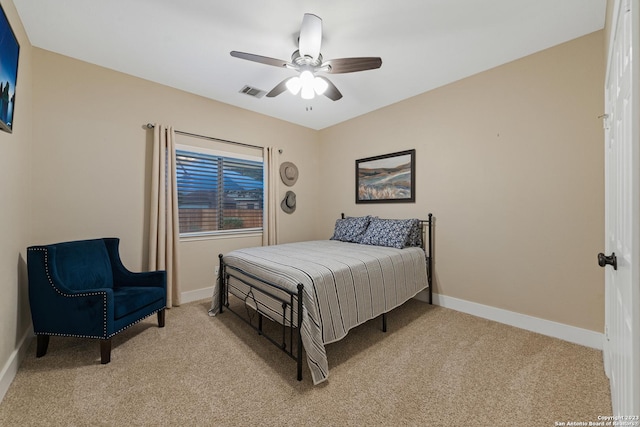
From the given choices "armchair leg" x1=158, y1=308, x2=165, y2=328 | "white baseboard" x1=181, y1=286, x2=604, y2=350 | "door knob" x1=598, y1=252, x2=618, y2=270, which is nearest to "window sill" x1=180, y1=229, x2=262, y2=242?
"white baseboard" x1=181, y1=286, x2=604, y2=350

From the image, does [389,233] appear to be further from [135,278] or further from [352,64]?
[135,278]

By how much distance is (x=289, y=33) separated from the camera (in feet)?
7.30

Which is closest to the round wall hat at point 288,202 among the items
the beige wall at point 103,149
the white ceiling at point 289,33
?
the beige wall at point 103,149

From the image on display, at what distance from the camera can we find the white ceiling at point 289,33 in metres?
1.96

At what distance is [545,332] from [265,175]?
3.77 m

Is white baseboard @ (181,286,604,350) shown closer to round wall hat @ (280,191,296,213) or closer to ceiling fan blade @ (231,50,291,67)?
round wall hat @ (280,191,296,213)

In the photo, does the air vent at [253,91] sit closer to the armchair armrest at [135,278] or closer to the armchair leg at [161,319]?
the armchair armrest at [135,278]

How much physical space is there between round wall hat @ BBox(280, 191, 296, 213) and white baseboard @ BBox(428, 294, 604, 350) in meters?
2.49

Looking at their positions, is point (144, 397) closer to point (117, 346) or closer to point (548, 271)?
point (117, 346)

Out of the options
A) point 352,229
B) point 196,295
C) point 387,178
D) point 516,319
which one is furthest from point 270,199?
point 516,319

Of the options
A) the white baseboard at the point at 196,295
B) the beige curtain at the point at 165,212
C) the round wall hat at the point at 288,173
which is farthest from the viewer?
the round wall hat at the point at 288,173

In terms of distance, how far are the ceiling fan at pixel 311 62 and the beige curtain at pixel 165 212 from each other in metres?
1.62

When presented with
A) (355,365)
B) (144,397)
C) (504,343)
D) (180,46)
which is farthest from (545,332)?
(180,46)

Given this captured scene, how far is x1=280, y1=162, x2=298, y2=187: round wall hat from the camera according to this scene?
430 cm
